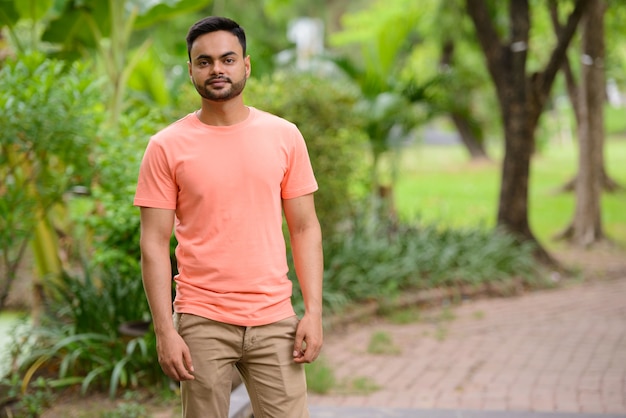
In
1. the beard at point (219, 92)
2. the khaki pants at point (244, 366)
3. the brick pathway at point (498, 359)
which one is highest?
the beard at point (219, 92)

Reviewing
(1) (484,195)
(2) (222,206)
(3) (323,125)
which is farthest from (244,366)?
(1) (484,195)

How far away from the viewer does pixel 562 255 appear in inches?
533

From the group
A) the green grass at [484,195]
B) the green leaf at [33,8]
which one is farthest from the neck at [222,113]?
the green grass at [484,195]

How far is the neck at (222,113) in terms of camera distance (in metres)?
2.99

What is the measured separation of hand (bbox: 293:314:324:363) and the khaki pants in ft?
0.09

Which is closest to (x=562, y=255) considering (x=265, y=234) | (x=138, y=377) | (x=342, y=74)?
(x=342, y=74)

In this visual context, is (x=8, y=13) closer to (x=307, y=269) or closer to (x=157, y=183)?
(x=157, y=183)

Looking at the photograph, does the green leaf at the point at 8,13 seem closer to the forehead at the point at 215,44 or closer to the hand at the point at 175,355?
the forehead at the point at 215,44

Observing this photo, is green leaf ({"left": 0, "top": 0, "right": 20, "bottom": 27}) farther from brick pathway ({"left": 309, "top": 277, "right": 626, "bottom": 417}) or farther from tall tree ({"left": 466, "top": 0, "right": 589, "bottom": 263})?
tall tree ({"left": 466, "top": 0, "right": 589, "bottom": 263})

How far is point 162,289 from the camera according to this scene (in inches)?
116

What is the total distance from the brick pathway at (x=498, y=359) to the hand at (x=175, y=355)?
2.42 metres

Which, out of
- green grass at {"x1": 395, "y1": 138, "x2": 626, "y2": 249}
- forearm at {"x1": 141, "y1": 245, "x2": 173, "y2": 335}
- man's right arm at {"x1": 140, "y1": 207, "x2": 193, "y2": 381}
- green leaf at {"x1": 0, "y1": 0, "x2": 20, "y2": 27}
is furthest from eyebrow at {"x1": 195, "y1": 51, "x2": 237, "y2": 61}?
green grass at {"x1": 395, "y1": 138, "x2": 626, "y2": 249}

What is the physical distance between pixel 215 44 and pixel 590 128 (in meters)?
12.1

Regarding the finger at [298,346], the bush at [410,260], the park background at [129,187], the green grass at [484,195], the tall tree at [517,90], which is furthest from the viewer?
the green grass at [484,195]
